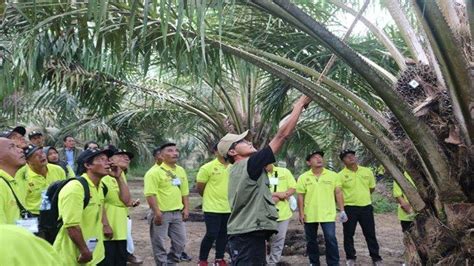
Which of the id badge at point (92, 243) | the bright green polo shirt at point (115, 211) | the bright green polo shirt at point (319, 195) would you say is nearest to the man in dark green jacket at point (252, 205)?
the id badge at point (92, 243)

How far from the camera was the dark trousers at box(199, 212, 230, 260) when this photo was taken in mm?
7617

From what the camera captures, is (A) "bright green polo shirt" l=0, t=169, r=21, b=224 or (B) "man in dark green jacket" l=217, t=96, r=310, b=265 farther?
(B) "man in dark green jacket" l=217, t=96, r=310, b=265

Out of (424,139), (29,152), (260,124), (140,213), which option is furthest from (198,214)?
(424,139)

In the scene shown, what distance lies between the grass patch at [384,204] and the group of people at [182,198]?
361 inches

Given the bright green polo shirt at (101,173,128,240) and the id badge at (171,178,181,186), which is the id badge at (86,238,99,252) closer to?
the bright green polo shirt at (101,173,128,240)

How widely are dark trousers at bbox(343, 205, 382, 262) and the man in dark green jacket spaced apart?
3567 mm

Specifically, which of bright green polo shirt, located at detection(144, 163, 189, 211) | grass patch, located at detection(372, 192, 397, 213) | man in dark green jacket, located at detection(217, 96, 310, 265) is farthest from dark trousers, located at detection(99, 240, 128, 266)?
grass patch, located at detection(372, 192, 397, 213)

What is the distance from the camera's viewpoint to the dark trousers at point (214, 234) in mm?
7617

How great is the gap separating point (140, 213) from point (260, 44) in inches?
412

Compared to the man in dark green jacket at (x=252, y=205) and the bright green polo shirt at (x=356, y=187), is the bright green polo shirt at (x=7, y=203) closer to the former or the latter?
the man in dark green jacket at (x=252, y=205)

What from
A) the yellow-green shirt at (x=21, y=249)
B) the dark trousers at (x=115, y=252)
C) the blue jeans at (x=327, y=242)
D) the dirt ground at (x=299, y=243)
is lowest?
the dirt ground at (x=299, y=243)

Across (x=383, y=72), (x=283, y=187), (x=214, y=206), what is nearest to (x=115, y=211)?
(x=214, y=206)

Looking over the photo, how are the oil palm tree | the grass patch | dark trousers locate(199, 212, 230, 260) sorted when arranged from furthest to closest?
the grass patch
dark trousers locate(199, 212, 230, 260)
the oil palm tree

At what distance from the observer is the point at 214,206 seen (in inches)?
302
